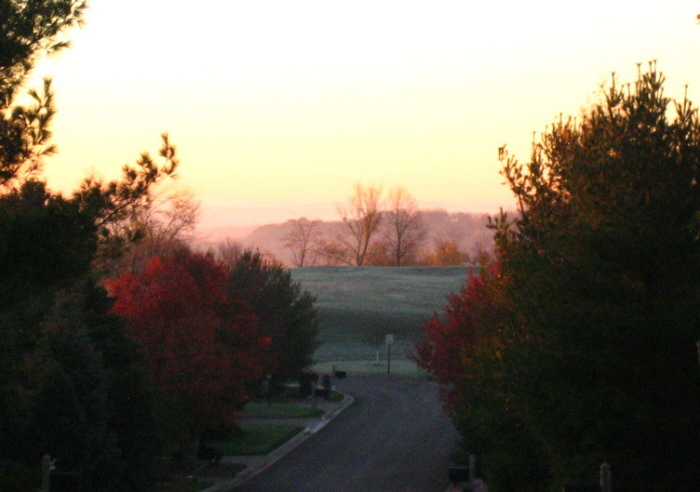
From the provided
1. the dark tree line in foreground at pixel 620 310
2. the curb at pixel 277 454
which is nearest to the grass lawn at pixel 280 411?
the curb at pixel 277 454

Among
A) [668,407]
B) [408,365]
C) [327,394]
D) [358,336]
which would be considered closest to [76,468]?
[668,407]

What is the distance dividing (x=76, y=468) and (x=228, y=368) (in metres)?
7.19

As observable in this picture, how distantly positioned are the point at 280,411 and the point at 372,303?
221 ft

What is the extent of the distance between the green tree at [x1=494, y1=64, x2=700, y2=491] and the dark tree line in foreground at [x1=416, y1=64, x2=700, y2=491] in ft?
0.06

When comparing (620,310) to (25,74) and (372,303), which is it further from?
(372,303)

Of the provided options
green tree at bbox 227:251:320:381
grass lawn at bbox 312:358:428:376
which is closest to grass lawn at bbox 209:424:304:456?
green tree at bbox 227:251:320:381

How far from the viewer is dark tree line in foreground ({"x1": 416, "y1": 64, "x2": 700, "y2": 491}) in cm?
1402

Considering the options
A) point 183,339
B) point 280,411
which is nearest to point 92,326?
point 183,339

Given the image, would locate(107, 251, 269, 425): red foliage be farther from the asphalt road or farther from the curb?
the asphalt road

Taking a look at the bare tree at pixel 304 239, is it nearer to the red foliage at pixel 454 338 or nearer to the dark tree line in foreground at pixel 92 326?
the dark tree line in foreground at pixel 92 326

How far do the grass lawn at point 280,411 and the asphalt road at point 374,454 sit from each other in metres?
1.64

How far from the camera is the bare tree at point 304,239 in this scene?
14500 cm

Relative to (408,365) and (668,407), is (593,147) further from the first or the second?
(408,365)

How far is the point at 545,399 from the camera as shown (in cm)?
1562
